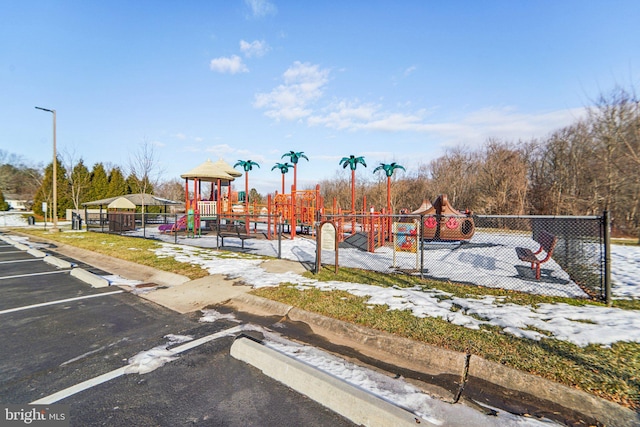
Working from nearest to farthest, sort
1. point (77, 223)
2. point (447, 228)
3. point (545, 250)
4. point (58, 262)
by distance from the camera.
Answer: point (545, 250), point (58, 262), point (447, 228), point (77, 223)

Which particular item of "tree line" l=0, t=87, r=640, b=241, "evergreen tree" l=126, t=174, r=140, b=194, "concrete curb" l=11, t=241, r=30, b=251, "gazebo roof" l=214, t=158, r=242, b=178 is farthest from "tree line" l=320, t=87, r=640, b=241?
"evergreen tree" l=126, t=174, r=140, b=194

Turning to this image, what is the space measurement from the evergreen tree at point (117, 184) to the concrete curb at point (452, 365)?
45881 millimetres

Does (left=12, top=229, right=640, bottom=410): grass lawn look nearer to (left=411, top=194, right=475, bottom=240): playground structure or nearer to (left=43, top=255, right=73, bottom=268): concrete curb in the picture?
(left=43, top=255, right=73, bottom=268): concrete curb

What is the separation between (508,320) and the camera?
13.5 ft

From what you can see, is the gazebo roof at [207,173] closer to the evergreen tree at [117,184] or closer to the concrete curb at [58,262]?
the concrete curb at [58,262]

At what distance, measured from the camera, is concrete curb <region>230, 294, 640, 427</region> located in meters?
2.43

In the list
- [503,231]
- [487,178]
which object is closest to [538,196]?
[487,178]

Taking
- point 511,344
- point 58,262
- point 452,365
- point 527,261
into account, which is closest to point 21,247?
point 58,262

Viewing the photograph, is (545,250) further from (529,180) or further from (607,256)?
(529,180)

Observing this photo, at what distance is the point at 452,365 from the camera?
10.4ft

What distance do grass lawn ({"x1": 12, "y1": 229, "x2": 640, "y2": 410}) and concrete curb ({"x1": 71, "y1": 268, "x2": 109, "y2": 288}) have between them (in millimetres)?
3685

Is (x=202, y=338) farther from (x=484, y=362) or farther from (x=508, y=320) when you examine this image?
(x=508, y=320)

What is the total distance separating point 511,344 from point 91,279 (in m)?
8.34

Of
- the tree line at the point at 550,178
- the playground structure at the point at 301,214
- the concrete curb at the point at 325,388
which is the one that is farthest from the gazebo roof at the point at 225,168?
the concrete curb at the point at 325,388
